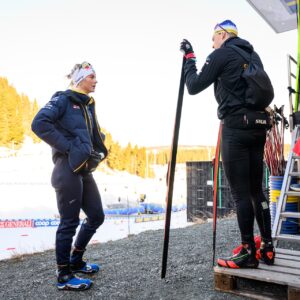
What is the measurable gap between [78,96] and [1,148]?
73.7m

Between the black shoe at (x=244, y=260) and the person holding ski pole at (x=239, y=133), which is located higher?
the person holding ski pole at (x=239, y=133)

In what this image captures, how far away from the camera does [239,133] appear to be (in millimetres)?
2691

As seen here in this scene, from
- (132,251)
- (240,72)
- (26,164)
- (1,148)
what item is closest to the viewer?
(240,72)

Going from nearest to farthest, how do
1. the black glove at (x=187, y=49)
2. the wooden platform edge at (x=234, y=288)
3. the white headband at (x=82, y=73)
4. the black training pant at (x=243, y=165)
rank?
the wooden platform edge at (x=234, y=288) → the black training pant at (x=243, y=165) → the black glove at (x=187, y=49) → the white headband at (x=82, y=73)

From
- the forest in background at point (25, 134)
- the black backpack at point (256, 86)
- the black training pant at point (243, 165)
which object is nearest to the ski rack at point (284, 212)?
the black training pant at point (243, 165)

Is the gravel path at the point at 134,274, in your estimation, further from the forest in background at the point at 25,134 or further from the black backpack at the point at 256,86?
the forest in background at the point at 25,134

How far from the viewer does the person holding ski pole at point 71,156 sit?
9.62 feet

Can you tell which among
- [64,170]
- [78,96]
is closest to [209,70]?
[78,96]

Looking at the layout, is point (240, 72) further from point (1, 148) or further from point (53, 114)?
point (1, 148)

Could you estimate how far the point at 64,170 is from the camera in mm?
2998

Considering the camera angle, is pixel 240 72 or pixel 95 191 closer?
pixel 240 72

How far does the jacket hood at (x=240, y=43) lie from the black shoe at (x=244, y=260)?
5.28 ft

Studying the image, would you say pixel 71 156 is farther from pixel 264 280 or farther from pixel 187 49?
pixel 264 280

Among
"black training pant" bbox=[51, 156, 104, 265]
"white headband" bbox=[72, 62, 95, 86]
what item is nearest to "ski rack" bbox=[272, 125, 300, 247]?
"black training pant" bbox=[51, 156, 104, 265]
